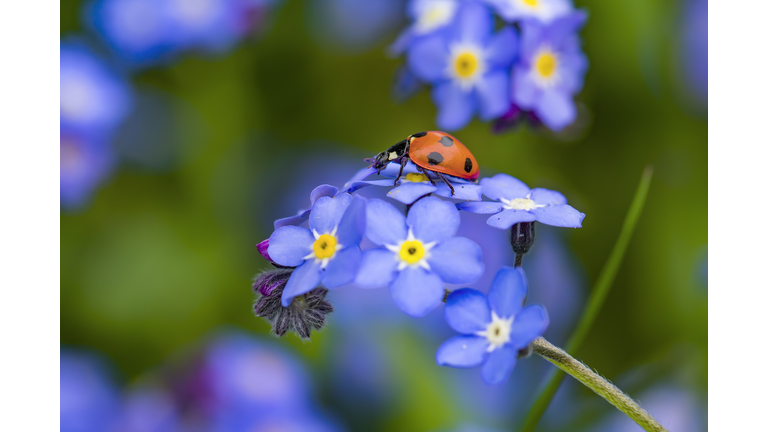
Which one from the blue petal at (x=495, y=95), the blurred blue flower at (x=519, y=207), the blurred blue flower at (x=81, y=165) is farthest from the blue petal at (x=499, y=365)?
the blurred blue flower at (x=81, y=165)

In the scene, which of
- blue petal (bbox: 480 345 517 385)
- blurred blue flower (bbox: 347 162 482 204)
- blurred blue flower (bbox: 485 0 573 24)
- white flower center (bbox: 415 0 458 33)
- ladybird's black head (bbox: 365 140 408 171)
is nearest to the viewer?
blue petal (bbox: 480 345 517 385)

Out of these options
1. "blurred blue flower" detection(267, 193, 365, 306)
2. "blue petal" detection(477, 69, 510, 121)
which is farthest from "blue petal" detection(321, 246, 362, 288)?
"blue petal" detection(477, 69, 510, 121)

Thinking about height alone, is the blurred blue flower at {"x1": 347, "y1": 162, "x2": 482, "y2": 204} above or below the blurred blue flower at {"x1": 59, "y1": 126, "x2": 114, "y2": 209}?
below

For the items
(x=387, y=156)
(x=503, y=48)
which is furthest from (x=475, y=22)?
(x=387, y=156)

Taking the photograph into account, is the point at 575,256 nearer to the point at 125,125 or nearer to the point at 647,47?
the point at 647,47

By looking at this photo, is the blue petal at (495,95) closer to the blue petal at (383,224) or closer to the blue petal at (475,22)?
the blue petal at (475,22)

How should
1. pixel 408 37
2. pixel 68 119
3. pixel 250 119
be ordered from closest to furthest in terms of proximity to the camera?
pixel 408 37
pixel 68 119
pixel 250 119

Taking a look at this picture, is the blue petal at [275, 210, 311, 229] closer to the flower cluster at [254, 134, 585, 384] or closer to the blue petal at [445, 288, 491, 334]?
the flower cluster at [254, 134, 585, 384]
